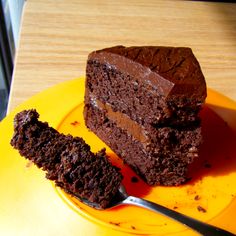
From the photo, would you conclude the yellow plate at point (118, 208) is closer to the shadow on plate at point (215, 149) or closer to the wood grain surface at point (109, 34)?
the shadow on plate at point (215, 149)

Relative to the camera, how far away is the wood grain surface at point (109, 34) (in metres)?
1.43

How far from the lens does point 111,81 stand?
103 cm

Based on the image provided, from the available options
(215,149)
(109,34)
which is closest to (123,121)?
(215,149)

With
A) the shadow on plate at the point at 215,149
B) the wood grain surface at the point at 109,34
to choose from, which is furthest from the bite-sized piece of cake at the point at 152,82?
the wood grain surface at the point at 109,34

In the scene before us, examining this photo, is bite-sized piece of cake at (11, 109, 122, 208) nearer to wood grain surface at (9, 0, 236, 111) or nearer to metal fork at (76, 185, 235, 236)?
metal fork at (76, 185, 235, 236)

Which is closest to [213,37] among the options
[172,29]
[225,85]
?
[172,29]

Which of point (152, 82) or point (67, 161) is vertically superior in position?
point (152, 82)

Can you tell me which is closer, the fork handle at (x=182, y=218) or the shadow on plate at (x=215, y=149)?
the fork handle at (x=182, y=218)

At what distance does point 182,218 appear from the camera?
860 mm

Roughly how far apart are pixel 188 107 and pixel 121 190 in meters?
0.23

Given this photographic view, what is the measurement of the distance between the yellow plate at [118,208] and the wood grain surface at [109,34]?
286mm

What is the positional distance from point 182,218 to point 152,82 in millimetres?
291

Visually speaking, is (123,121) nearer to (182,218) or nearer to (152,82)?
(152,82)


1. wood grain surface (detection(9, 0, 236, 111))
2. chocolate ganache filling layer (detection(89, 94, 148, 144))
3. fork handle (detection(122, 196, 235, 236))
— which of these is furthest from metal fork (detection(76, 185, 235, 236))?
wood grain surface (detection(9, 0, 236, 111))
